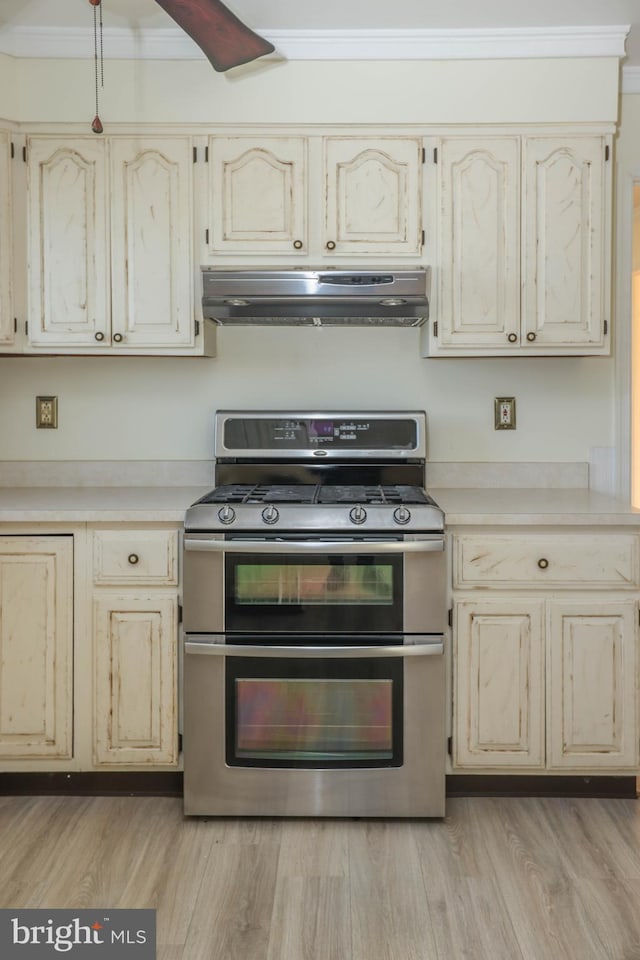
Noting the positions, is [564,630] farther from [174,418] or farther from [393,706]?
[174,418]

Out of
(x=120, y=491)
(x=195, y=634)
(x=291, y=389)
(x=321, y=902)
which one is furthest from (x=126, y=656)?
(x=291, y=389)

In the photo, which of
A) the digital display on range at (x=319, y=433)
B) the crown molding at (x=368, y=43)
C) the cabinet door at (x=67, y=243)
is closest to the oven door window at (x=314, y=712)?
the digital display on range at (x=319, y=433)

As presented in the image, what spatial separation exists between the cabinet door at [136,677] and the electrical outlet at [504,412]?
1404 millimetres

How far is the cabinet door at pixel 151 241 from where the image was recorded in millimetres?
2861

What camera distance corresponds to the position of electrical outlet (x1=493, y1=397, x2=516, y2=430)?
3.20 meters

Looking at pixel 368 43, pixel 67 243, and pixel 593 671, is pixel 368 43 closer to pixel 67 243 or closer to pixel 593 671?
pixel 67 243

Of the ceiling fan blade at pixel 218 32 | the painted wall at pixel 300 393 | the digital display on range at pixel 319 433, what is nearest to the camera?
the ceiling fan blade at pixel 218 32

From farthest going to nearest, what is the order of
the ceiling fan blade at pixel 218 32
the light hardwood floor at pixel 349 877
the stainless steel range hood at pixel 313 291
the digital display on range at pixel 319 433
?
the digital display on range at pixel 319 433 → the stainless steel range hood at pixel 313 291 → the ceiling fan blade at pixel 218 32 → the light hardwood floor at pixel 349 877

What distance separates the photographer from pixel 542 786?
2660 millimetres

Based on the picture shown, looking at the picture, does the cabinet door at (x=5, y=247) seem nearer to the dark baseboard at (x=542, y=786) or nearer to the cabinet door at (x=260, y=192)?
the cabinet door at (x=260, y=192)

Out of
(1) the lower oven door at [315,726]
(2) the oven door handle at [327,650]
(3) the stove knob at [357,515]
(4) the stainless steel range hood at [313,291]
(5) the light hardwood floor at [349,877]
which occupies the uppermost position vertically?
(4) the stainless steel range hood at [313,291]

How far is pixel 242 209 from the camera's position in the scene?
2.86m

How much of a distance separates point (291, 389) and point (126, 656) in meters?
1.17

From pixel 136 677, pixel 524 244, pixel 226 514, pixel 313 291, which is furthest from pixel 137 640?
pixel 524 244
